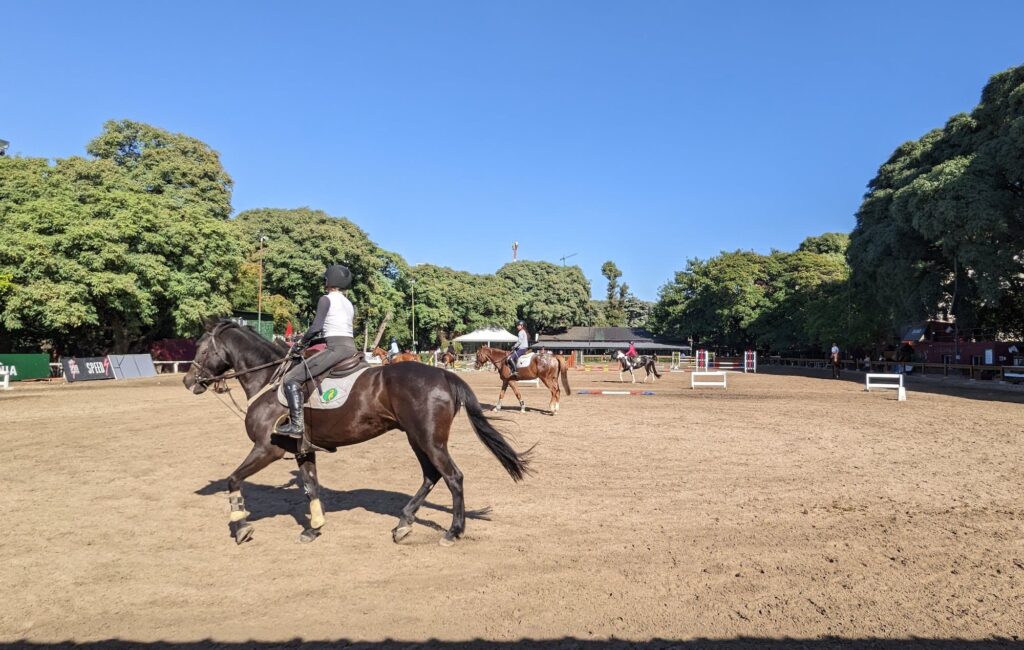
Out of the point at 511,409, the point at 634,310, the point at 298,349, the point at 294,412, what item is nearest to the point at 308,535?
the point at 294,412

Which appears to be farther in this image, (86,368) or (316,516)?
(86,368)

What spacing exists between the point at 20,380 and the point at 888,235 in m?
47.0

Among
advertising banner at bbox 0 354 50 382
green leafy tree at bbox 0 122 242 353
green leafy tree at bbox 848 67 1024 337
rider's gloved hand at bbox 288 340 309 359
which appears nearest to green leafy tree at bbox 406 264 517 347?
green leafy tree at bbox 0 122 242 353

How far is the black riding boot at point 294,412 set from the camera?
21.8ft

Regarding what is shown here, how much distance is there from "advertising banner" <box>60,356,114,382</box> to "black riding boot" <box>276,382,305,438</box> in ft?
104

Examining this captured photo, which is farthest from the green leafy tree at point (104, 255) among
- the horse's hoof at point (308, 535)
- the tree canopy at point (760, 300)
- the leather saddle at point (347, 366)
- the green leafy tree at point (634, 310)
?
the green leafy tree at point (634, 310)

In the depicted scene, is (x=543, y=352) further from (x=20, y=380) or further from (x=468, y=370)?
(x=468, y=370)

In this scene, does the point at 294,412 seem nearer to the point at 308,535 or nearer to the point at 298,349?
the point at 298,349

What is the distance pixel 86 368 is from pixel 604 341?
63.3 meters

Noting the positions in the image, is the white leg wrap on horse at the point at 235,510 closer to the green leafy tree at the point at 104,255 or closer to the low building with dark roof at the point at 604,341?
the green leafy tree at the point at 104,255

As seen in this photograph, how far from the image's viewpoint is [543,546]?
6.24m

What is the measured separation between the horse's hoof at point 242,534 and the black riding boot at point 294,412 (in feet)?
3.39

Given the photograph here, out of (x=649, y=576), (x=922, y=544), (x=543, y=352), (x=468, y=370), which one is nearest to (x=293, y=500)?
(x=649, y=576)

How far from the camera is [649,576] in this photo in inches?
213
